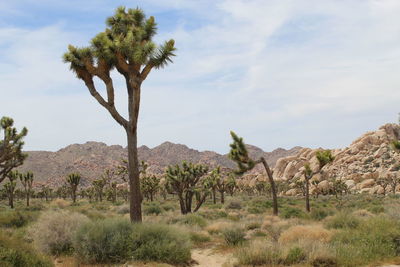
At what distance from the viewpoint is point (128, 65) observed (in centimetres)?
1215

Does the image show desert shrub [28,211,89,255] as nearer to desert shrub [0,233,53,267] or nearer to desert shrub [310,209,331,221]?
desert shrub [0,233,53,267]

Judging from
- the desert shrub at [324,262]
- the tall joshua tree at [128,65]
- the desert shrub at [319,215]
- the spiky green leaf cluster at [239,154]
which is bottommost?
the desert shrub at [319,215]

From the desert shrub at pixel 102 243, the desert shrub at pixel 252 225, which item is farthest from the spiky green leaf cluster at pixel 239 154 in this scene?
the desert shrub at pixel 102 243

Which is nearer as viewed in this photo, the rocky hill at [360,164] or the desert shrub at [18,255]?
the desert shrub at [18,255]

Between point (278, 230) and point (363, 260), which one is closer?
point (363, 260)

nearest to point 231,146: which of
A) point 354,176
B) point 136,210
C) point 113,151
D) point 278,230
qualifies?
point 278,230

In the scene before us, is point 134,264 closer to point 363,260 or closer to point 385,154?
point 363,260

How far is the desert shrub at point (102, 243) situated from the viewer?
8805 millimetres

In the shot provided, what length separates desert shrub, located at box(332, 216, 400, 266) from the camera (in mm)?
8211

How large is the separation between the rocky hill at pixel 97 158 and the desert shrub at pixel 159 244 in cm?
9805

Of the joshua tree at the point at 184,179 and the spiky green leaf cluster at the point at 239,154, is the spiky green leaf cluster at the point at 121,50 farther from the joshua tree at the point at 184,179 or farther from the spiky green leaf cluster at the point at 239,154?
the joshua tree at the point at 184,179

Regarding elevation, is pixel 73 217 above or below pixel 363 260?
above

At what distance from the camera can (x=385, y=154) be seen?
7900 centimetres

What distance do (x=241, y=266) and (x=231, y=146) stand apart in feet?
42.7
